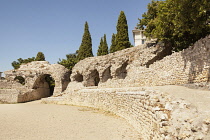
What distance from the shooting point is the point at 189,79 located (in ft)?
33.7

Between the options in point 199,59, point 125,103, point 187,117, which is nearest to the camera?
point 187,117

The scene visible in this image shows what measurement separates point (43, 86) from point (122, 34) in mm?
16967

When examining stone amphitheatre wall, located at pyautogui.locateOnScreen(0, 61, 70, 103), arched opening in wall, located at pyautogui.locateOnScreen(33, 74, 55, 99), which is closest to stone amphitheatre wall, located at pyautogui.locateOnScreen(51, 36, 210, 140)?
stone amphitheatre wall, located at pyautogui.locateOnScreen(0, 61, 70, 103)

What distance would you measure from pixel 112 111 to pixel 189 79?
5.36 m

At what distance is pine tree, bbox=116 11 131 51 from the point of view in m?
27.0

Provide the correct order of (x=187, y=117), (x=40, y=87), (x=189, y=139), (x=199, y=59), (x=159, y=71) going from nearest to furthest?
1. (x=189, y=139)
2. (x=187, y=117)
3. (x=199, y=59)
4. (x=159, y=71)
5. (x=40, y=87)

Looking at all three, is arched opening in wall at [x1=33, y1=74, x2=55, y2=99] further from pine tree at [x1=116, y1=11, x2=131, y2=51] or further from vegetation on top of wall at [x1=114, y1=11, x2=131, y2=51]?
pine tree at [x1=116, y1=11, x2=131, y2=51]

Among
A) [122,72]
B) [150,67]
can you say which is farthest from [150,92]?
[122,72]

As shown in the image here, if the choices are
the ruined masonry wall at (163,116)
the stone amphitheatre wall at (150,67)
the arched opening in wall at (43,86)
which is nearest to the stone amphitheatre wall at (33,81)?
the arched opening in wall at (43,86)

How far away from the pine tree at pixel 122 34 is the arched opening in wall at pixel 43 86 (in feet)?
47.6

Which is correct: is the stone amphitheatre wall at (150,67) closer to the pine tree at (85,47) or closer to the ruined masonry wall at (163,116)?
the ruined masonry wall at (163,116)

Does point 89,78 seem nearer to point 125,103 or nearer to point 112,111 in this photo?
point 112,111

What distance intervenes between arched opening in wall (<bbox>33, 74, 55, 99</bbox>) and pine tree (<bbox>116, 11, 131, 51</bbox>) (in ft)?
47.6

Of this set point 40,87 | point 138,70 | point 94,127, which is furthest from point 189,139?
point 40,87
